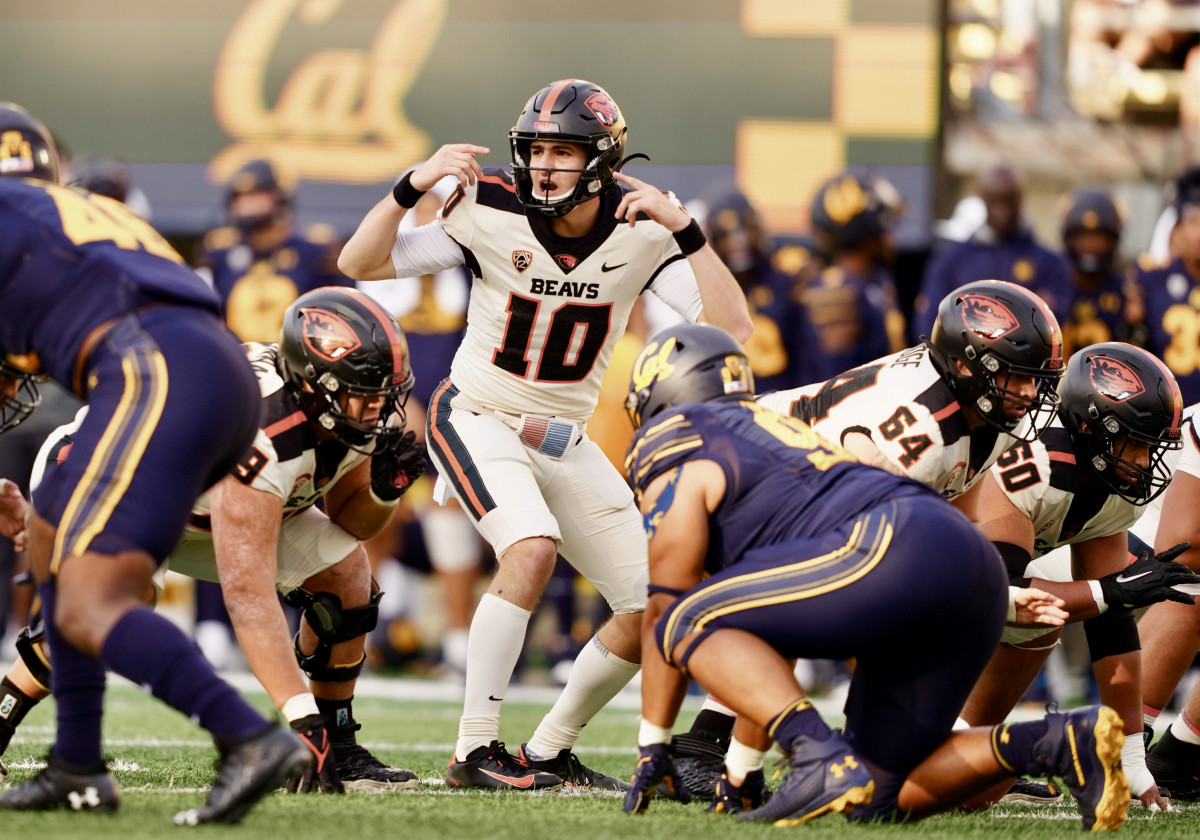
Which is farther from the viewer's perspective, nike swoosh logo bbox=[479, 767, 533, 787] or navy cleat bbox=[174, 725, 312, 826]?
nike swoosh logo bbox=[479, 767, 533, 787]

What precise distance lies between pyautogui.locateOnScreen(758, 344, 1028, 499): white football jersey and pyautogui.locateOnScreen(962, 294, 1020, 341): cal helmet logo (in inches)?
6.8

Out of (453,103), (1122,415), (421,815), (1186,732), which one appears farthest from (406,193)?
(453,103)

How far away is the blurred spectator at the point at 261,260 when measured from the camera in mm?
9234

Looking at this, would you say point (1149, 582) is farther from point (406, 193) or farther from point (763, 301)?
point (763, 301)

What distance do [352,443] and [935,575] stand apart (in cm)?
173

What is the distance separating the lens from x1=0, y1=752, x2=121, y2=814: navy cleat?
141 inches

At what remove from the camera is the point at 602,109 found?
501 centimetres

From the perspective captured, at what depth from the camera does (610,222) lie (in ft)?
16.9

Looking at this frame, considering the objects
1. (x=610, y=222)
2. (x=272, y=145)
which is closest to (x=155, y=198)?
(x=272, y=145)

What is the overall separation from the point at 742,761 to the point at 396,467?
1411 mm

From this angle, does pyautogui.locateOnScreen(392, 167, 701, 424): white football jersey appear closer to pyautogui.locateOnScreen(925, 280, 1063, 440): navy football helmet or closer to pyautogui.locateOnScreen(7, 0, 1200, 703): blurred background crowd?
pyautogui.locateOnScreen(925, 280, 1063, 440): navy football helmet

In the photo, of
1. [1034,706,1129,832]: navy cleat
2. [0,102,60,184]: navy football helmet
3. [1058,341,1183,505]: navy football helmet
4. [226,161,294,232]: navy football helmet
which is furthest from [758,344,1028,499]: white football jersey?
[226,161,294,232]: navy football helmet

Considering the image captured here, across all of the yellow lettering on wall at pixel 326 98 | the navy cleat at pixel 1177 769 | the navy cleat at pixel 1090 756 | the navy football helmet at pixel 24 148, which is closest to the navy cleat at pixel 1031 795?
the navy cleat at pixel 1177 769

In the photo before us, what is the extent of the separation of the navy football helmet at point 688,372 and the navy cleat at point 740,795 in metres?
0.96
